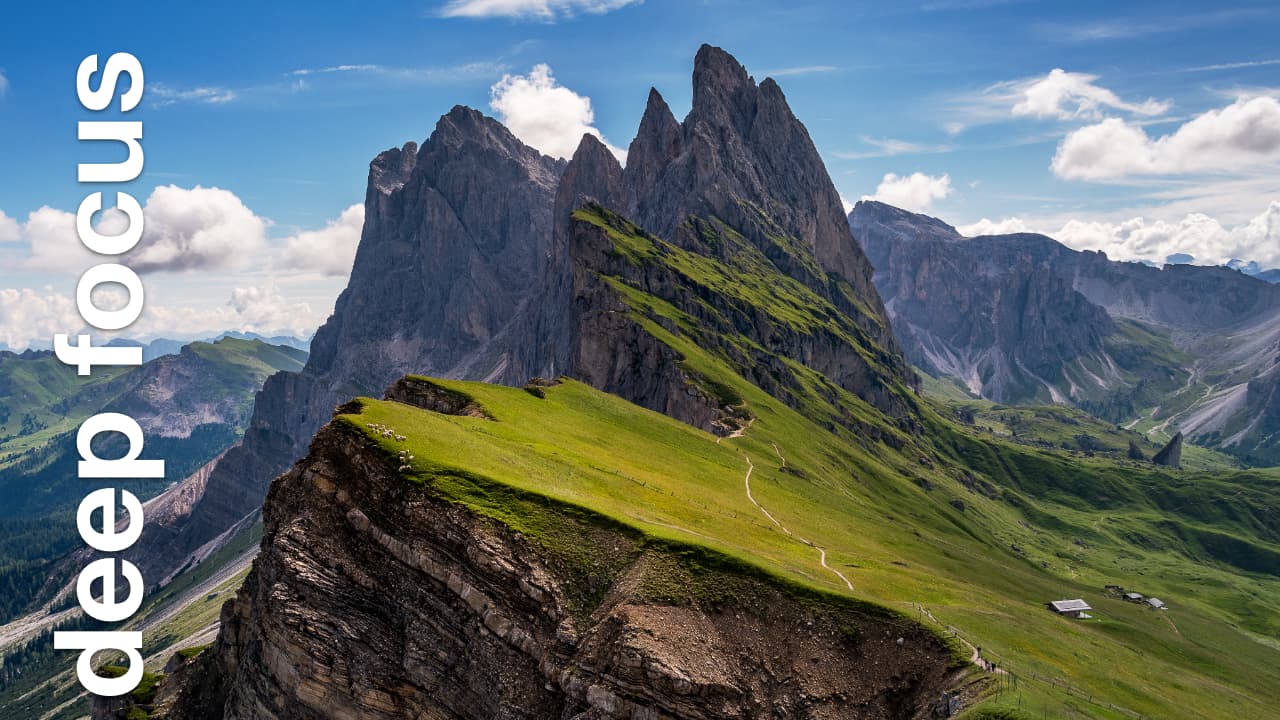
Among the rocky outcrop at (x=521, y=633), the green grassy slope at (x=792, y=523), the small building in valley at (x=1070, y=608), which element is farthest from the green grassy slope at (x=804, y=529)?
the rocky outcrop at (x=521, y=633)

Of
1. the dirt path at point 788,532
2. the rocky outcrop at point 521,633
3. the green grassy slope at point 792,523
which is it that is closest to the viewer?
the rocky outcrop at point 521,633

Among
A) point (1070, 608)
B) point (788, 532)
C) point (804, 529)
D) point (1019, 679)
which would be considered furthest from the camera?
point (1070, 608)

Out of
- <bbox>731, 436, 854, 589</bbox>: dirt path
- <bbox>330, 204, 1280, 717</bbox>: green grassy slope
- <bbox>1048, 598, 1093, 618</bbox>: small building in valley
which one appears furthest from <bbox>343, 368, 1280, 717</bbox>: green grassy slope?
<bbox>1048, 598, 1093, 618</bbox>: small building in valley

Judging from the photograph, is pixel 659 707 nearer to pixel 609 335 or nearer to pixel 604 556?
pixel 604 556

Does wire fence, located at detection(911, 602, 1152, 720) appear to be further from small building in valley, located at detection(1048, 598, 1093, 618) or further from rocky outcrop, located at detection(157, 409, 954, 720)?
small building in valley, located at detection(1048, 598, 1093, 618)

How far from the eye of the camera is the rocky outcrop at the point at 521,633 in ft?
169

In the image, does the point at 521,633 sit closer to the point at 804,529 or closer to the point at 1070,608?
the point at 804,529

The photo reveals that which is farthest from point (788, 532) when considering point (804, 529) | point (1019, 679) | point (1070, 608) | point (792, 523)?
point (1070, 608)

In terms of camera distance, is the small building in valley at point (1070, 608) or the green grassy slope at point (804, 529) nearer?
the green grassy slope at point (804, 529)

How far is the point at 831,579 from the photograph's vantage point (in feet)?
235

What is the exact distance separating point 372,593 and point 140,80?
46.5 meters

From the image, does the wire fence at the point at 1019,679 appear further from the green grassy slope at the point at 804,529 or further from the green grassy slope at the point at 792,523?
the green grassy slope at the point at 792,523

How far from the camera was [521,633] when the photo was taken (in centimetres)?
5356

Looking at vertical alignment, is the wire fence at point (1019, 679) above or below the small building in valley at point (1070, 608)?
above
